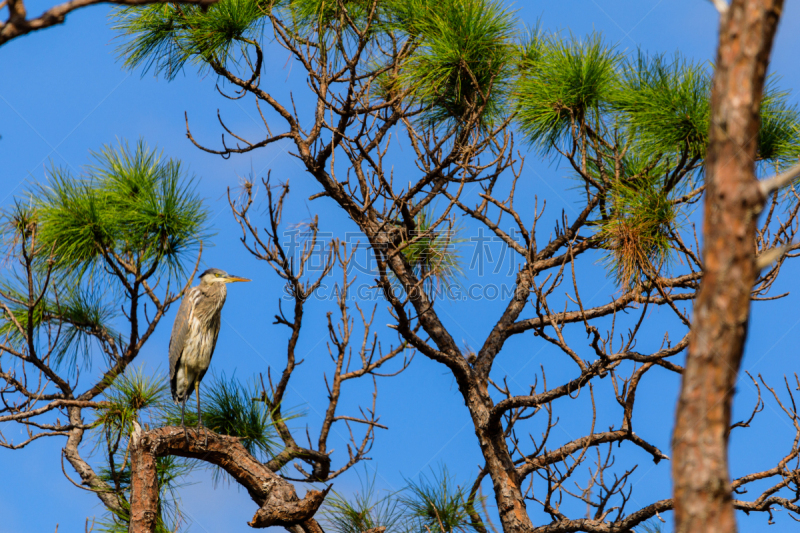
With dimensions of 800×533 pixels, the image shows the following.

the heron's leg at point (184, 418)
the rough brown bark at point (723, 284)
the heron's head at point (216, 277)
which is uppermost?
the heron's head at point (216, 277)

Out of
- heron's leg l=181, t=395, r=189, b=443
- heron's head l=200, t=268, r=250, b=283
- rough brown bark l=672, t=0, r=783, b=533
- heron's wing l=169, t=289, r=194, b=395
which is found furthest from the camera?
heron's head l=200, t=268, r=250, b=283

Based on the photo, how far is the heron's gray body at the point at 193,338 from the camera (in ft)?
13.8

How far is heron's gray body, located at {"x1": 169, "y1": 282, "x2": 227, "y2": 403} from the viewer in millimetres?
4211

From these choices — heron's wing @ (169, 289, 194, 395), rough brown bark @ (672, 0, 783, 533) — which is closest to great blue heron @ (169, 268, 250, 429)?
heron's wing @ (169, 289, 194, 395)

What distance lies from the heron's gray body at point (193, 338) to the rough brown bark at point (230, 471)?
2.17 ft

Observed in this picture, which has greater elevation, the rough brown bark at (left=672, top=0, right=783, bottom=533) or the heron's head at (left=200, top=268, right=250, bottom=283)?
the heron's head at (left=200, top=268, right=250, bottom=283)

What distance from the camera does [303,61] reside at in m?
3.66

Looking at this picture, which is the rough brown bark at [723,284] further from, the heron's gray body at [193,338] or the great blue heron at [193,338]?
the heron's gray body at [193,338]

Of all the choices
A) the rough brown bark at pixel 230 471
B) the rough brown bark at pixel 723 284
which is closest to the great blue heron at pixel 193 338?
the rough brown bark at pixel 230 471

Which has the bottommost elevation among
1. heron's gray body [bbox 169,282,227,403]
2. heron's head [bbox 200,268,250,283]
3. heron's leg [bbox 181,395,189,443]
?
heron's leg [bbox 181,395,189,443]

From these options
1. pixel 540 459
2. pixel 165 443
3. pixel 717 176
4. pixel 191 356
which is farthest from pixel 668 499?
pixel 191 356

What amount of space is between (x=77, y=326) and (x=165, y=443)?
156 cm

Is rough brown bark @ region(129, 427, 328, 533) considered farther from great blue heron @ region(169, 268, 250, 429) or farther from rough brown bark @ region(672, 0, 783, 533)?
rough brown bark @ region(672, 0, 783, 533)

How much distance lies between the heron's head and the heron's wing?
287 mm
